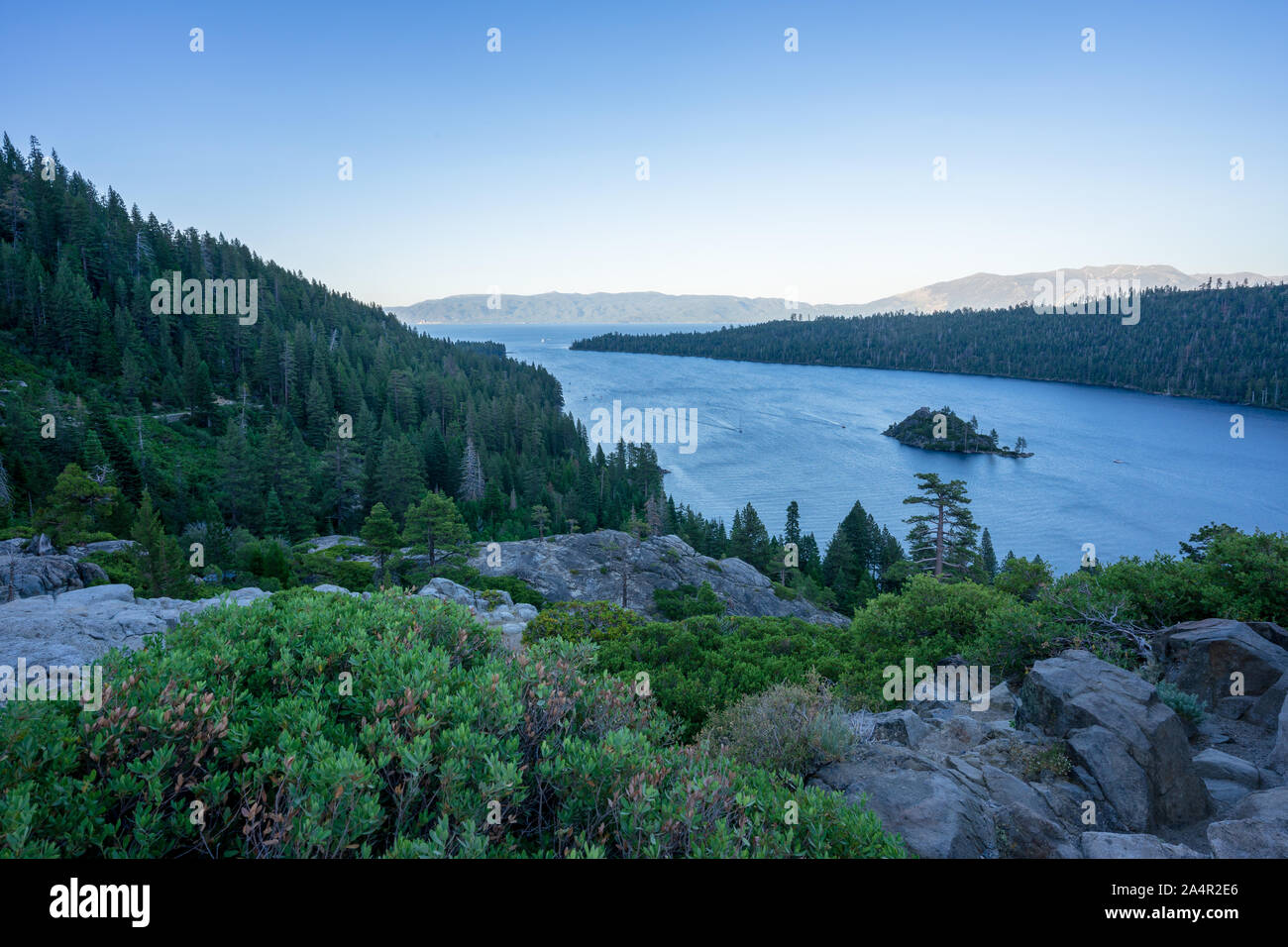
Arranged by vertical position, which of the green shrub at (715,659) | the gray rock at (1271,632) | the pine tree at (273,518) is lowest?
the pine tree at (273,518)

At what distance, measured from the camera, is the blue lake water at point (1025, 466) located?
82.2 m

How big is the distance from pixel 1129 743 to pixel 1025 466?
12322cm

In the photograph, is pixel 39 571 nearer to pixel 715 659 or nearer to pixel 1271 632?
pixel 715 659

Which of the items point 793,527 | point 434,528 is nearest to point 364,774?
point 434,528

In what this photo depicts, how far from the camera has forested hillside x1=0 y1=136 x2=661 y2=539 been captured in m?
55.9

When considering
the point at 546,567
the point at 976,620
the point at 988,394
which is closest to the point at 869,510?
the point at 546,567

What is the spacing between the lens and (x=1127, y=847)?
6.43 meters

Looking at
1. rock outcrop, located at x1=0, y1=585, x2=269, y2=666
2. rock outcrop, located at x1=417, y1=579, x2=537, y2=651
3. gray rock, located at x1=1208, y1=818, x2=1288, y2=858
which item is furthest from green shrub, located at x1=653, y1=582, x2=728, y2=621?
gray rock, located at x1=1208, y1=818, x2=1288, y2=858

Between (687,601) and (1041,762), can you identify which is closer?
(1041,762)

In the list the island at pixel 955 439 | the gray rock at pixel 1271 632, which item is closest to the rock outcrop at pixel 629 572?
the gray rock at pixel 1271 632

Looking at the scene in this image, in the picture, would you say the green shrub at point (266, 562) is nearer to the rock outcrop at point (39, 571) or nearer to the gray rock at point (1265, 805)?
the rock outcrop at point (39, 571)

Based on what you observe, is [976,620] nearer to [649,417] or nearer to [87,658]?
[87,658]

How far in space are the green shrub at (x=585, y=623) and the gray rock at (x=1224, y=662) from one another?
13.1 m
